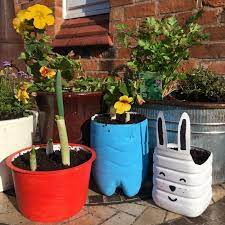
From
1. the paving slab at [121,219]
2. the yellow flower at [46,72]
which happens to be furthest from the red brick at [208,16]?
the paving slab at [121,219]

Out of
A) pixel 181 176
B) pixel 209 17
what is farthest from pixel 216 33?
pixel 181 176

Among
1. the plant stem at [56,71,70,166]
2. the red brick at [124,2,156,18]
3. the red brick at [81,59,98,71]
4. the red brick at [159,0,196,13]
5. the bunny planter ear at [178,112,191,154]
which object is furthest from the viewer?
the red brick at [81,59,98,71]

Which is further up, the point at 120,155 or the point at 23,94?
the point at 23,94

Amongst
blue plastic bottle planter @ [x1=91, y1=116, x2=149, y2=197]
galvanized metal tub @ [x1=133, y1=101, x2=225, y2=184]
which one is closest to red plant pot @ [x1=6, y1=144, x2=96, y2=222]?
blue plastic bottle planter @ [x1=91, y1=116, x2=149, y2=197]

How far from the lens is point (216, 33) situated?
8.57 ft

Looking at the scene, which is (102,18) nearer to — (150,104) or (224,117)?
(150,104)

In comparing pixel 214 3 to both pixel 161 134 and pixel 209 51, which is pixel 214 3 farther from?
pixel 161 134

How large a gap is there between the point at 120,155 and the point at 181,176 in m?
0.41

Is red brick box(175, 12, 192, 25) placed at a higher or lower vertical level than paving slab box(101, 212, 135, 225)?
higher

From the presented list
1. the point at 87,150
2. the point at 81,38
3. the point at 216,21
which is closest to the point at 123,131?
the point at 87,150

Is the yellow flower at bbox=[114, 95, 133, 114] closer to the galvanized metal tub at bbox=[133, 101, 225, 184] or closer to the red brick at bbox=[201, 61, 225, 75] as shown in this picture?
the galvanized metal tub at bbox=[133, 101, 225, 184]

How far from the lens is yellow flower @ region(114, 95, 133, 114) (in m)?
2.18

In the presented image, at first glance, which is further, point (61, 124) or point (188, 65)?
point (188, 65)

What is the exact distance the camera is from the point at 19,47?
404 cm
